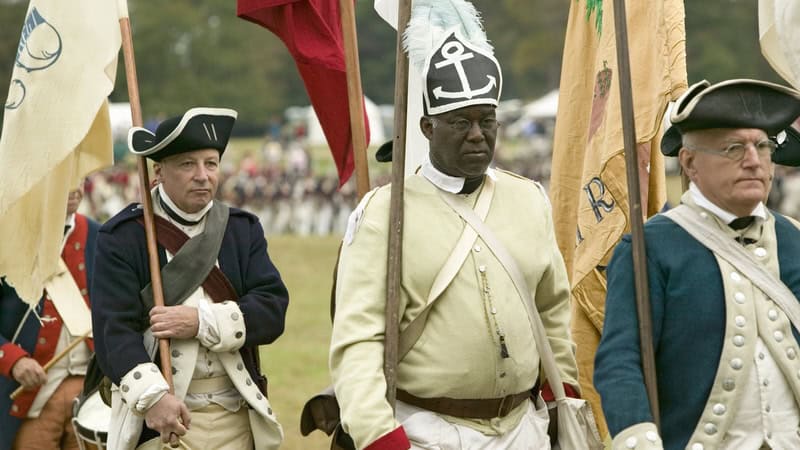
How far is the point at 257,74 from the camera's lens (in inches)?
3297

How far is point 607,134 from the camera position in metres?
6.12

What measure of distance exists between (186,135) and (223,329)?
2.47ft

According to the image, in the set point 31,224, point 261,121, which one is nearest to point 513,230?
point 31,224

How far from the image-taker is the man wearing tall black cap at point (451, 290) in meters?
4.95

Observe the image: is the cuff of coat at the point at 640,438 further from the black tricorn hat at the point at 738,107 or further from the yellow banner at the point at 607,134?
the yellow banner at the point at 607,134

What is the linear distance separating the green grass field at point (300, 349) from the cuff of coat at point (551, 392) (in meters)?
4.89

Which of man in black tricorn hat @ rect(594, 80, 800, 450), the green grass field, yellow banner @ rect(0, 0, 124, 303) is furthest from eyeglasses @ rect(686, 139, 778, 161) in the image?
the green grass field

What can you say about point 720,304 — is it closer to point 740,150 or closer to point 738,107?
point 740,150

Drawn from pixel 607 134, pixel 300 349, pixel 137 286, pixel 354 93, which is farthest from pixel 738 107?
pixel 300 349

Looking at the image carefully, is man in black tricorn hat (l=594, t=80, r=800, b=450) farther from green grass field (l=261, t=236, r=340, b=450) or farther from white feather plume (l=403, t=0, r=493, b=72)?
green grass field (l=261, t=236, r=340, b=450)

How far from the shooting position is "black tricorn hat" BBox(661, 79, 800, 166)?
437 cm

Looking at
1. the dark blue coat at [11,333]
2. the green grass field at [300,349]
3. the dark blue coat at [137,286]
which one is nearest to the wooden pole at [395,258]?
the dark blue coat at [137,286]

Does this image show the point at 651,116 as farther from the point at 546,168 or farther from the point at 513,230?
the point at 546,168

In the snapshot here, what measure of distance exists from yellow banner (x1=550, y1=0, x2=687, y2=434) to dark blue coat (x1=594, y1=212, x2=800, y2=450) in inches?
62.3
